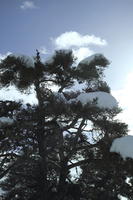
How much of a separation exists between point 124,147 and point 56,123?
4.08 meters

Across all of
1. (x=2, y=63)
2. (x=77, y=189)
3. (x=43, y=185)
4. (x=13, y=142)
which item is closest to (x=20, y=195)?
(x=43, y=185)

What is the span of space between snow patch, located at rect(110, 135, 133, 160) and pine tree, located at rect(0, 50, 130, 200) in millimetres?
545

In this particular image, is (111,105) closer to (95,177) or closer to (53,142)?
(53,142)

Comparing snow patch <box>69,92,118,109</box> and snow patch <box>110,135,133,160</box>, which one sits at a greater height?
snow patch <box>69,92,118,109</box>

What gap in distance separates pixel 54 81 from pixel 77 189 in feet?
17.9

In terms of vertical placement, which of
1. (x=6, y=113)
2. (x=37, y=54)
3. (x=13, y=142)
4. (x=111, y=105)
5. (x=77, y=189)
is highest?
(x=37, y=54)

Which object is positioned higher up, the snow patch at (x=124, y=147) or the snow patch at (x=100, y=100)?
the snow patch at (x=100, y=100)

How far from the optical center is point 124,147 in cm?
1102

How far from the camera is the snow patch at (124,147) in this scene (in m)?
10.8

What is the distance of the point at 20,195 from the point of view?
50.9ft

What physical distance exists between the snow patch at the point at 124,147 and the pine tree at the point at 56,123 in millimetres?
545

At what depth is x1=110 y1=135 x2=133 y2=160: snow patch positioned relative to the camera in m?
10.8

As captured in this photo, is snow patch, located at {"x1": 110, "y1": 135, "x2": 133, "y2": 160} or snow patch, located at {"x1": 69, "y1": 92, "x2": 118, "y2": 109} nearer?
snow patch, located at {"x1": 110, "y1": 135, "x2": 133, "y2": 160}

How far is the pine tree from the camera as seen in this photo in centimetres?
1270
